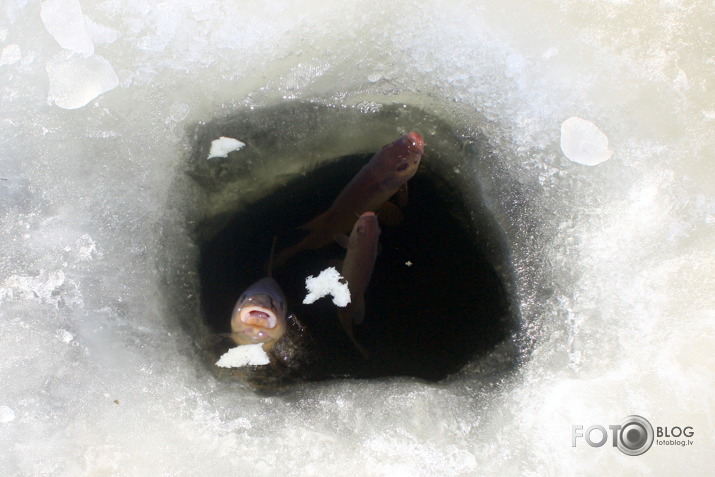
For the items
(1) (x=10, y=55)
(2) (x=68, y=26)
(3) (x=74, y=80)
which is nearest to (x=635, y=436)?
(3) (x=74, y=80)

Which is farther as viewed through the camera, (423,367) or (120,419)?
(423,367)

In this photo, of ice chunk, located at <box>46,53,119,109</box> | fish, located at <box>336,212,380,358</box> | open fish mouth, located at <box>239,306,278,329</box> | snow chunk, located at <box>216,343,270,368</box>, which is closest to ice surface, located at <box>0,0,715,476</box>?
ice chunk, located at <box>46,53,119,109</box>

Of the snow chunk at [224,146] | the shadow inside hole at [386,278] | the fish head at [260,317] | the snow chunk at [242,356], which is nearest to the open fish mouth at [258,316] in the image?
the fish head at [260,317]

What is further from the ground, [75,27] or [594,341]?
[75,27]

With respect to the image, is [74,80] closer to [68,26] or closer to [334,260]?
[68,26]

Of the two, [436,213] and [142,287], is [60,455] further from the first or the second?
[436,213]

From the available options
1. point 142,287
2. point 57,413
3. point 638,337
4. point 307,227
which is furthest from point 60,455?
point 638,337
